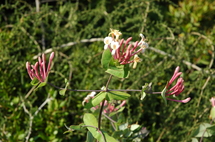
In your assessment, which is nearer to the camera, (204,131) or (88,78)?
(204,131)

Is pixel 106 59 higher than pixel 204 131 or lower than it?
higher

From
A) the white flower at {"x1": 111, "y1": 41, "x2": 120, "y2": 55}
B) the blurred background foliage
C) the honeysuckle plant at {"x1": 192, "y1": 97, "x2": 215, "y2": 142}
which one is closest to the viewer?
the white flower at {"x1": 111, "y1": 41, "x2": 120, "y2": 55}

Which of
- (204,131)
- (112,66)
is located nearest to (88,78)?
(204,131)

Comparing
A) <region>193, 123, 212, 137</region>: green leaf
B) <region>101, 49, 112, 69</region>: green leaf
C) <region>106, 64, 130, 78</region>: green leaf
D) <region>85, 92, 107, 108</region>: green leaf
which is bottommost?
<region>193, 123, 212, 137</region>: green leaf

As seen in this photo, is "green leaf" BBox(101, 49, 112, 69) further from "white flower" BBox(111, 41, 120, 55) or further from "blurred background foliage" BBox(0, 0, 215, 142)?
"blurred background foliage" BBox(0, 0, 215, 142)

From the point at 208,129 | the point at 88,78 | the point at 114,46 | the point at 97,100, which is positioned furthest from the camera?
the point at 88,78

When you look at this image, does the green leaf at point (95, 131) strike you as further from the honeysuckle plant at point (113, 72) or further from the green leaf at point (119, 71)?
the green leaf at point (119, 71)

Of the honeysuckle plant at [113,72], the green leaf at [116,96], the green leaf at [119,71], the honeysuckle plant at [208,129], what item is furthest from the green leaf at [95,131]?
the honeysuckle plant at [208,129]

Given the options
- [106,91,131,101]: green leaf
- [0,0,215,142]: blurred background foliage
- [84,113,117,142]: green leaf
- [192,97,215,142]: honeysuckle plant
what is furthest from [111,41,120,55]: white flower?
[0,0,215,142]: blurred background foliage

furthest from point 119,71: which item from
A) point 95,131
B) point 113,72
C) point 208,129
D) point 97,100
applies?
point 208,129

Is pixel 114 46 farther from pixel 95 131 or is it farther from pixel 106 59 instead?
pixel 95 131

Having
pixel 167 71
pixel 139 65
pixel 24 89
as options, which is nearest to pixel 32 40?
pixel 24 89

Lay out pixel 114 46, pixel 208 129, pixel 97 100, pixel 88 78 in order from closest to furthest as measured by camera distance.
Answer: pixel 114 46, pixel 97 100, pixel 208 129, pixel 88 78

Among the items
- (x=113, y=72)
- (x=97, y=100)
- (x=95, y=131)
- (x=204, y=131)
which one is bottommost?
(x=204, y=131)
